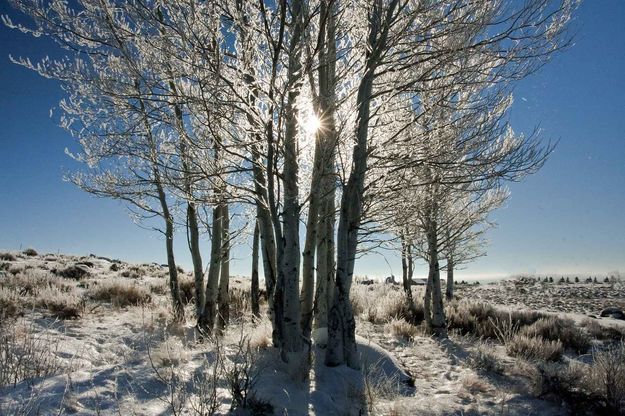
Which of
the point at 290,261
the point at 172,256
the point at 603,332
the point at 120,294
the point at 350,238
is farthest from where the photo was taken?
the point at 120,294

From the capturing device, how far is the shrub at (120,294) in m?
11.6

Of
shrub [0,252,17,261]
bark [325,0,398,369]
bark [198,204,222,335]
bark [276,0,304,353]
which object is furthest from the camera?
shrub [0,252,17,261]

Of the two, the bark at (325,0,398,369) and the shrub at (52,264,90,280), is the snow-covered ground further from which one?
the shrub at (52,264,90,280)

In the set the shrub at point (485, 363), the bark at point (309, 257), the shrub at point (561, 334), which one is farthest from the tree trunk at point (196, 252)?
the shrub at point (561, 334)

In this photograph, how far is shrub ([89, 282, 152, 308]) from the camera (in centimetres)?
1155

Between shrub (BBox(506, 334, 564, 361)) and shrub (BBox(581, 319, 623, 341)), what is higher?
shrub (BBox(506, 334, 564, 361))

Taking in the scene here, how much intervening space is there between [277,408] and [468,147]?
480 cm

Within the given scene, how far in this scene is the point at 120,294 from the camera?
11859 millimetres

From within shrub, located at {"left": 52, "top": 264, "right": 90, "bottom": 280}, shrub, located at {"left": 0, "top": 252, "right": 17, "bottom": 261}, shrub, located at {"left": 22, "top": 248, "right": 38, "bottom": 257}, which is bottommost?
shrub, located at {"left": 52, "top": 264, "right": 90, "bottom": 280}

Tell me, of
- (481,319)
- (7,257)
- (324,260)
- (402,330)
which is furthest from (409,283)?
(7,257)

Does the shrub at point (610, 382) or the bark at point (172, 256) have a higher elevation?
the bark at point (172, 256)

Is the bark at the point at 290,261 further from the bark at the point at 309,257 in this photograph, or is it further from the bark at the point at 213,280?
the bark at the point at 213,280

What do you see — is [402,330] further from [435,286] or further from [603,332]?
[603,332]

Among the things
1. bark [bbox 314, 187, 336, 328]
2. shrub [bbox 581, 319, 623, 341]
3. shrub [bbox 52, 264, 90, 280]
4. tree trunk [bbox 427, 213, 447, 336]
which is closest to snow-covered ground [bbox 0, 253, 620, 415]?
bark [bbox 314, 187, 336, 328]
